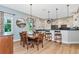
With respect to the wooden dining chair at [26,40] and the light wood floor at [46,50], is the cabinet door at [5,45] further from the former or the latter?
the wooden dining chair at [26,40]

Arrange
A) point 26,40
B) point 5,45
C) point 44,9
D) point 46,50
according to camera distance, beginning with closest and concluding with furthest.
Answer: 1. point 5,45
2. point 46,50
3. point 26,40
4. point 44,9

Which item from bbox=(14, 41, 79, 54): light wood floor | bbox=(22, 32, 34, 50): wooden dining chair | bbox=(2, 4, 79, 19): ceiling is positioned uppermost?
bbox=(2, 4, 79, 19): ceiling

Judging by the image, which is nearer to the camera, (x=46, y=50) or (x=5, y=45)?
(x=5, y=45)

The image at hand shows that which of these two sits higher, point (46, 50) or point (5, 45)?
point (5, 45)

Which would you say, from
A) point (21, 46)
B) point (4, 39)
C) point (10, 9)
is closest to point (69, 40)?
point (21, 46)

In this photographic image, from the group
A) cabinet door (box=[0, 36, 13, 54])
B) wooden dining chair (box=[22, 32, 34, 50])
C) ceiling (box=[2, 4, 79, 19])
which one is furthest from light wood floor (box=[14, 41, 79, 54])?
ceiling (box=[2, 4, 79, 19])

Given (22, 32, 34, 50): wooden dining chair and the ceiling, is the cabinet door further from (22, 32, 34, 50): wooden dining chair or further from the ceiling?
the ceiling

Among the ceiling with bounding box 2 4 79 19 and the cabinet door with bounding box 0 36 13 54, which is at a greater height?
the ceiling with bounding box 2 4 79 19

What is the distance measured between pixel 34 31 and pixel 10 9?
194 centimetres

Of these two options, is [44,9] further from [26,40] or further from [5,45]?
[5,45]

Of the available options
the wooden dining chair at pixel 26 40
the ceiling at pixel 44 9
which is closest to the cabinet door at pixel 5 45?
the wooden dining chair at pixel 26 40

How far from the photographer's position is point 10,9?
955cm

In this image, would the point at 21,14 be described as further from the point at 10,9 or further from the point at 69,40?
the point at 69,40

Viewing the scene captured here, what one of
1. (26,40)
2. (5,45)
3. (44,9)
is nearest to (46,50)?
(26,40)
